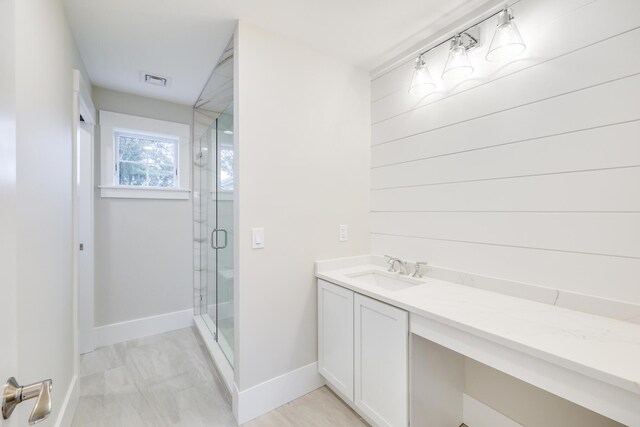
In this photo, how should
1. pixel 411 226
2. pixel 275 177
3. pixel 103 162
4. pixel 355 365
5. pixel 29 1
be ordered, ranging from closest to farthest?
pixel 29 1, pixel 355 365, pixel 275 177, pixel 411 226, pixel 103 162

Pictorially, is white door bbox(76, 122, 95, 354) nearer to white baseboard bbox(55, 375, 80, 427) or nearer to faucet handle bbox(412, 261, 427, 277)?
white baseboard bbox(55, 375, 80, 427)

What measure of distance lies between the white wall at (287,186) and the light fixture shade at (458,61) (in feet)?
2.47

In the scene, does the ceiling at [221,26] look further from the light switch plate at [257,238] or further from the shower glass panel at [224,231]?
the light switch plate at [257,238]

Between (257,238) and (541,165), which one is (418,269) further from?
(257,238)

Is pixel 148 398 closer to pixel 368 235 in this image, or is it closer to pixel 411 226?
pixel 368 235

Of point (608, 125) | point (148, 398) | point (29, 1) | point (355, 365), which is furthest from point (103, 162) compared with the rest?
point (608, 125)

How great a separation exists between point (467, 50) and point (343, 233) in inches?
55.0

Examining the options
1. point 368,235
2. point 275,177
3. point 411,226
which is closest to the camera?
point 275,177

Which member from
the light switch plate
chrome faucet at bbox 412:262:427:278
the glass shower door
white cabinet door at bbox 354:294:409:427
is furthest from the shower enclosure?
chrome faucet at bbox 412:262:427:278

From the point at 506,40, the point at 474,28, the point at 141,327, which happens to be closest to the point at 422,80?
the point at 474,28

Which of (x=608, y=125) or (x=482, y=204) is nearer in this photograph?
(x=608, y=125)

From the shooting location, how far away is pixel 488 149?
1.55 m

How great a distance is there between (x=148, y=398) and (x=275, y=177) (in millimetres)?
1741

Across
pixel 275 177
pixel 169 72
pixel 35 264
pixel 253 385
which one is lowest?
pixel 253 385
